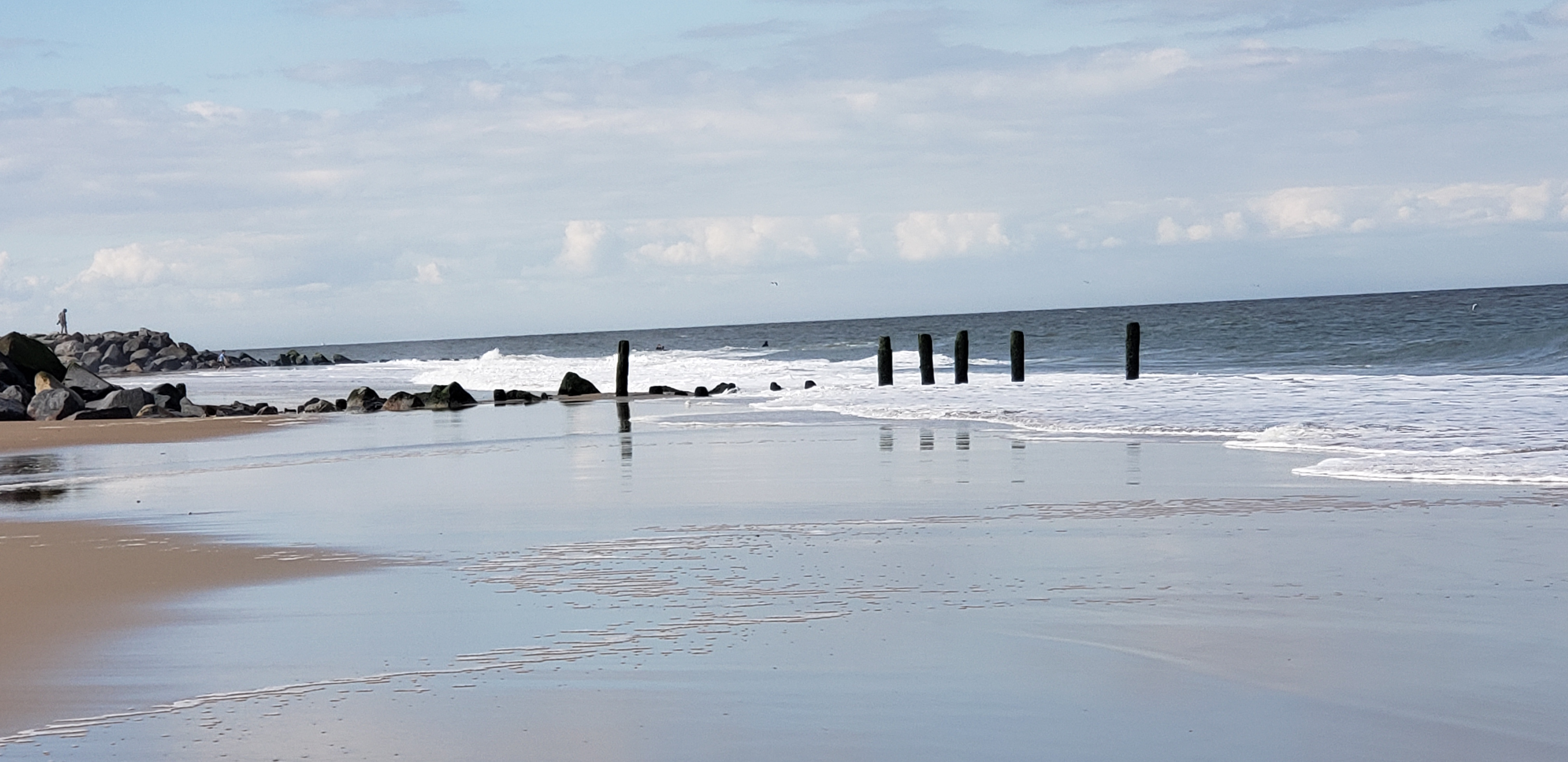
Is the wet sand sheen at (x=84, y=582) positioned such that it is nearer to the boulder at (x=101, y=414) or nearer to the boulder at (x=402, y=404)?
the boulder at (x=402, y=404)

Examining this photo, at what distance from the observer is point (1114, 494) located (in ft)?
35.4

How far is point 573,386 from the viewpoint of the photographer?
30.9 meters

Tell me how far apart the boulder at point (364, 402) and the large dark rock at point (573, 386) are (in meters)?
4.06

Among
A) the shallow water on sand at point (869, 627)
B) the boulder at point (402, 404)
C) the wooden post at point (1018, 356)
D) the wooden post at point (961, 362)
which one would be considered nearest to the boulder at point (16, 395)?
the boulder at point (402, 404)

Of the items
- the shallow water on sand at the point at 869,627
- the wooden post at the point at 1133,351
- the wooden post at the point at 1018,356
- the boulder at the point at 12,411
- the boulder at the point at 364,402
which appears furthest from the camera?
the wooden post at the point at 1018,356

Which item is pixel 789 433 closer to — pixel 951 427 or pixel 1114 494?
pixel 951 427

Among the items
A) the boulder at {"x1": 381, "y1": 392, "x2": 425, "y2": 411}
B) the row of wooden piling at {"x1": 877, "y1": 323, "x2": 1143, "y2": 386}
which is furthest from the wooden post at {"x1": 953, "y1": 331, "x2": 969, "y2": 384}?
the boulder at {"x1": 381, "y1": 392, "x2": 425, "y2": 411}

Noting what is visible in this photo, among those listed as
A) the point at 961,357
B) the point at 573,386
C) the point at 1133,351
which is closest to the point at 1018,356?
the point at 961,357

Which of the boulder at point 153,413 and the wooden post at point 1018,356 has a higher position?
the wooden post at point 1018,356

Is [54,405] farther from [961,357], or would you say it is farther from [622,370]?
[961,357]

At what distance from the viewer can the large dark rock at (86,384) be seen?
94.8 feet

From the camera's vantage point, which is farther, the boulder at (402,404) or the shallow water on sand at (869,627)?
the boulder at (402,404)

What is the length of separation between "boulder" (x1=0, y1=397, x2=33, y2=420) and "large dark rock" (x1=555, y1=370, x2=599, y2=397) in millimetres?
10261

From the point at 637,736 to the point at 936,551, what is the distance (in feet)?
12.7
